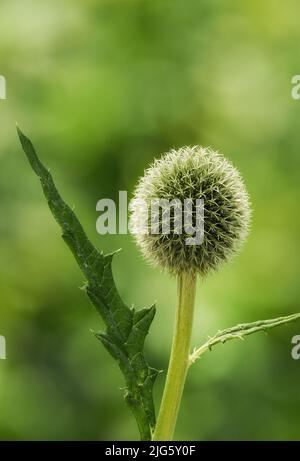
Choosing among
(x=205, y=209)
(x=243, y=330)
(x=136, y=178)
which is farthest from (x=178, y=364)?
(x=136, y=178)

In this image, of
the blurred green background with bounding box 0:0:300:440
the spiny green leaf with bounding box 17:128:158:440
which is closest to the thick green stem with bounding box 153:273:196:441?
the spiny green leaf with bounding box 17:128:158:440

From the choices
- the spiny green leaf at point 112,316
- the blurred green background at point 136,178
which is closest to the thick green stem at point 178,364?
the spiny green leaf at point 112,316

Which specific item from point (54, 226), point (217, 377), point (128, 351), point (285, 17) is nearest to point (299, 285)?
point (217, 377)

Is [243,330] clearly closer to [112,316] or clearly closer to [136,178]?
[112,316]

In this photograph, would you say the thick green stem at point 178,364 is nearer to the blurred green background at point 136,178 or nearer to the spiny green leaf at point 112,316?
the spiny green leaf at point 112,316

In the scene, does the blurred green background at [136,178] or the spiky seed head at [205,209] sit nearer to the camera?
the spiky seed head at [205,209]

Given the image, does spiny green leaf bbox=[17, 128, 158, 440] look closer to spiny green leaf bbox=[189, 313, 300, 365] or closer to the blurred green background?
spiny green leaf bbox=[189, 313, 300, 365]
